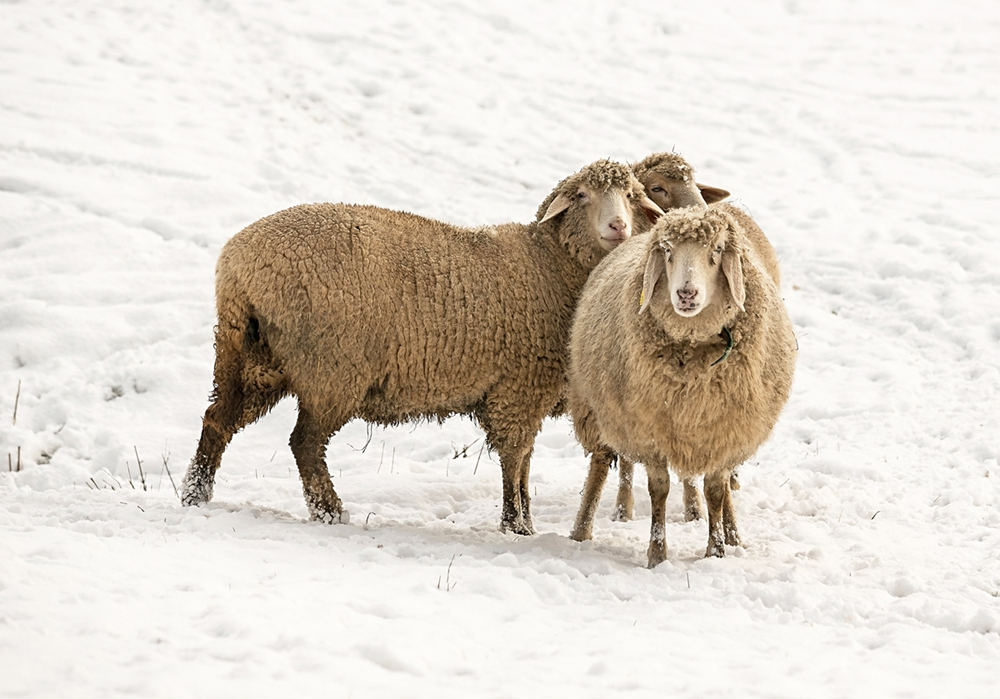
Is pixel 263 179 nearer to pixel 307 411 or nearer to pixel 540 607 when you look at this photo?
pixel 307 411

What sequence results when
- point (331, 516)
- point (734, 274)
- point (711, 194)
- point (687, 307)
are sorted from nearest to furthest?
point (687, 307) → point (734, 274) → point (331, 516) → point (711, 194)

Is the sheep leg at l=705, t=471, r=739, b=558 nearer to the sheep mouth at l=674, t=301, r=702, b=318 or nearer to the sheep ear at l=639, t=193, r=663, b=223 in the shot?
the sheep mouth at l=674, t=301, r=702, b=318

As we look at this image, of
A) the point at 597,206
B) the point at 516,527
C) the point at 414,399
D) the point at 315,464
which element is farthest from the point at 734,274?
the point at 315,464

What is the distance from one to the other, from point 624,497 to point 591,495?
1.92 ft

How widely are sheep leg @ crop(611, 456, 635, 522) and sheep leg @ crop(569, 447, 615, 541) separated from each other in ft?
1.56

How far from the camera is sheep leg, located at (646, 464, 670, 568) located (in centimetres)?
519

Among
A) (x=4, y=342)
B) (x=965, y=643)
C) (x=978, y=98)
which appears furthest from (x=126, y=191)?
(x=978, y=98)

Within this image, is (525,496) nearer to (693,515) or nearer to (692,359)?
(693,515)

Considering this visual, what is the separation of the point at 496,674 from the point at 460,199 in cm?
866

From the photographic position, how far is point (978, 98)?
14.5 meters

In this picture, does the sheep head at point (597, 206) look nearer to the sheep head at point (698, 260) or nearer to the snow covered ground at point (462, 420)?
the sheep head at point (698, 260)

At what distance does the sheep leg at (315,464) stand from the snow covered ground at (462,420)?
0.80ft

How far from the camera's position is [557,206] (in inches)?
251

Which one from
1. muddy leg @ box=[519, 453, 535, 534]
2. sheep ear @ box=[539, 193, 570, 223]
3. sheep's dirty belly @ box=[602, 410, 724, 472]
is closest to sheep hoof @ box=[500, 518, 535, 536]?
muddy leg @ box=[519, 453, 535, 534]
